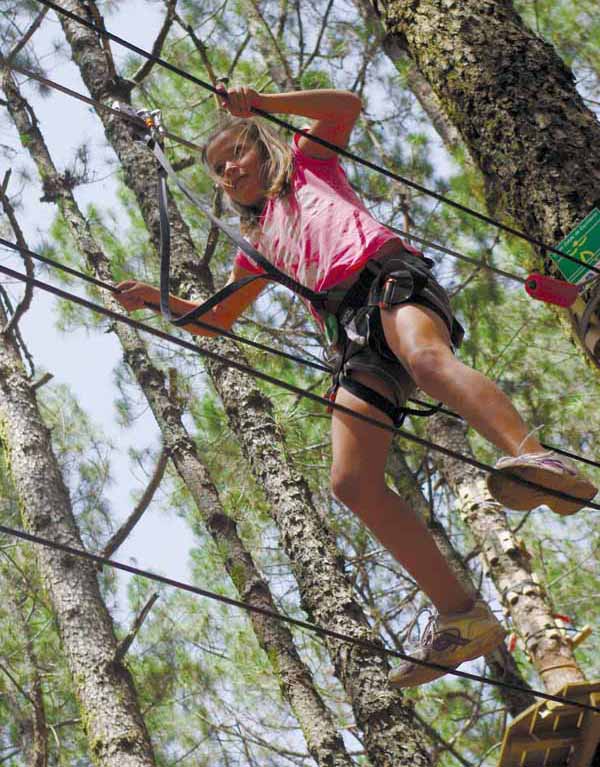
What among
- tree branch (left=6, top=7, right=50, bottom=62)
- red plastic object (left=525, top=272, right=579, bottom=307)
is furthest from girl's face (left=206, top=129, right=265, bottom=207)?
tree branch (left=6, top=7, right=50, bottom=62)

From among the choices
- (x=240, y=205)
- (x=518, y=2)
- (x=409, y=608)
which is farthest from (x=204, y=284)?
(x=518, y=2)

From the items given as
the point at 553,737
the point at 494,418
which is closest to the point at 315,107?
the point at 494,418

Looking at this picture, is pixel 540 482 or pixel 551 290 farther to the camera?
pixel 551 290

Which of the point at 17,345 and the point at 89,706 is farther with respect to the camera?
the point at 17,345

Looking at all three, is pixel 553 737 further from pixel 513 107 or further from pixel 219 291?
pixel 513 107

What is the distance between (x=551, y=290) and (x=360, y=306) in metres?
0.39

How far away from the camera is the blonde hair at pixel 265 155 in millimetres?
2133

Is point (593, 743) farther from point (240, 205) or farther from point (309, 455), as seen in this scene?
point (309, 455)

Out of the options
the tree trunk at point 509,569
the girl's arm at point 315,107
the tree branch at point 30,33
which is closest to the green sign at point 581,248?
the girl's arm at point 315,107

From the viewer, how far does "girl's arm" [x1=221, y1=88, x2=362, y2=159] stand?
1916 mm

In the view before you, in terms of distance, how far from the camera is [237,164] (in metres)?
2.16

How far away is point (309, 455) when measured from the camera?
6035mm

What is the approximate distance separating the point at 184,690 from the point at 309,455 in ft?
5.21

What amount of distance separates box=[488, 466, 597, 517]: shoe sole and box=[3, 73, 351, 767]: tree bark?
1642 mm
